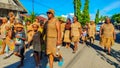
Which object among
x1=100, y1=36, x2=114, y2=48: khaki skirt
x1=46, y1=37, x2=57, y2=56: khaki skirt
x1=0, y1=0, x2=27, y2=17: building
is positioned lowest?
x1=100, y1=36, x2=114, y2=48: khaki skirt

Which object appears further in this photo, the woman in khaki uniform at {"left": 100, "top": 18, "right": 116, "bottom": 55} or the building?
the building

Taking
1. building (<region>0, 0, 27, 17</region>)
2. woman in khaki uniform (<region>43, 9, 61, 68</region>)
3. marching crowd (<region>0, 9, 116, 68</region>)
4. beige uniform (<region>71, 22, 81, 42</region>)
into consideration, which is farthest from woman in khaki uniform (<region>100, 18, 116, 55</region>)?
building (<region>0, 0, 27, 17</region>)

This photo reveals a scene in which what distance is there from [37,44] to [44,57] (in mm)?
2953

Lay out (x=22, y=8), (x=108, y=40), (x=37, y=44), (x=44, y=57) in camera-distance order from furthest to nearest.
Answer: (x=22, y=8)
(x=108, y=40)
(x=44, y=57)
(x=37, y=44)

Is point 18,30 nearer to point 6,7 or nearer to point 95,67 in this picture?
point 95,67

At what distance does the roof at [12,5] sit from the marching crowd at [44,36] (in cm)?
1021

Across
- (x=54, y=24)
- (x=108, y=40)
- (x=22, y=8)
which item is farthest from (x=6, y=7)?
(x=54, y=24)

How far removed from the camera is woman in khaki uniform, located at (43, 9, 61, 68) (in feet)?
29.1

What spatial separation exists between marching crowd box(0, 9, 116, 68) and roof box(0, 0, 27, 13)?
10.2 meters

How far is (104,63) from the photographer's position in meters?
11.8

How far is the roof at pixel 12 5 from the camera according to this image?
28444 millimetres

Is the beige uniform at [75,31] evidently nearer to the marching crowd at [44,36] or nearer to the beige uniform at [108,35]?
the marching crowd at [44,36]

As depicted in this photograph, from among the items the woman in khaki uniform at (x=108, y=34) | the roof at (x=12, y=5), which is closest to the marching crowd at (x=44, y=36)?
the woman in khaki uniform at (x=108, y=34)

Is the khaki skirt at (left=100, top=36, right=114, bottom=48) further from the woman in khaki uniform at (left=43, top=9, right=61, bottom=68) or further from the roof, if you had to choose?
the roof
